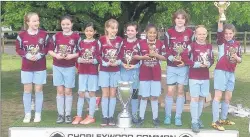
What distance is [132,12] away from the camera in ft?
31.5

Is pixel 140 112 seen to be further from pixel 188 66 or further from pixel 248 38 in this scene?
pixel 248 38

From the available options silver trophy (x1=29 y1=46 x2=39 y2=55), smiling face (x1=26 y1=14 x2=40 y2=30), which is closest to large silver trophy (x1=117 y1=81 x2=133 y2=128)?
silver trophy (x1=29 y1=46 x2=39 y2=55)

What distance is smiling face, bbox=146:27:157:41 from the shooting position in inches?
223

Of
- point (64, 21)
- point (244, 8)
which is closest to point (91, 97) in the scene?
point (64, 21)

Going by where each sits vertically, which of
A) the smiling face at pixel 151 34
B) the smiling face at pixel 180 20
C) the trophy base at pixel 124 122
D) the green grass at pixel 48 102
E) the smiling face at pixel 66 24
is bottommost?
the green grass at pixel 48 102

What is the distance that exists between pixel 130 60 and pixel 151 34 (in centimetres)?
47

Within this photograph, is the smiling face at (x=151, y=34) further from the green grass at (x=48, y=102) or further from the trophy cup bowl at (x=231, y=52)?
the green grass at (x=48, y=102)

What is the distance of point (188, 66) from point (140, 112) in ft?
3.14

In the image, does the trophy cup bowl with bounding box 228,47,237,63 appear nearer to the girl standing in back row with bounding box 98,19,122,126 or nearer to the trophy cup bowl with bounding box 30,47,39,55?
the girl standing in back row with bounding box 98,19,122,126

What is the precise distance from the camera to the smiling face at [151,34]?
5664 millimetres

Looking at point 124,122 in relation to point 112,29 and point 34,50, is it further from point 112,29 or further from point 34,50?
point 34,50

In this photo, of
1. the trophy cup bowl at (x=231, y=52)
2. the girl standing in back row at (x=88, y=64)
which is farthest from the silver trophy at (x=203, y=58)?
the girl standing in back row at (x=88, y=64)

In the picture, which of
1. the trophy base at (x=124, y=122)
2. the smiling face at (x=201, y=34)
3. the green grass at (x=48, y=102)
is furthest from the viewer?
the green grass at (x=48, y=102)

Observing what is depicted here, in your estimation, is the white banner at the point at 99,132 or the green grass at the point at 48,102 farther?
the green grass at the point at 48,102
